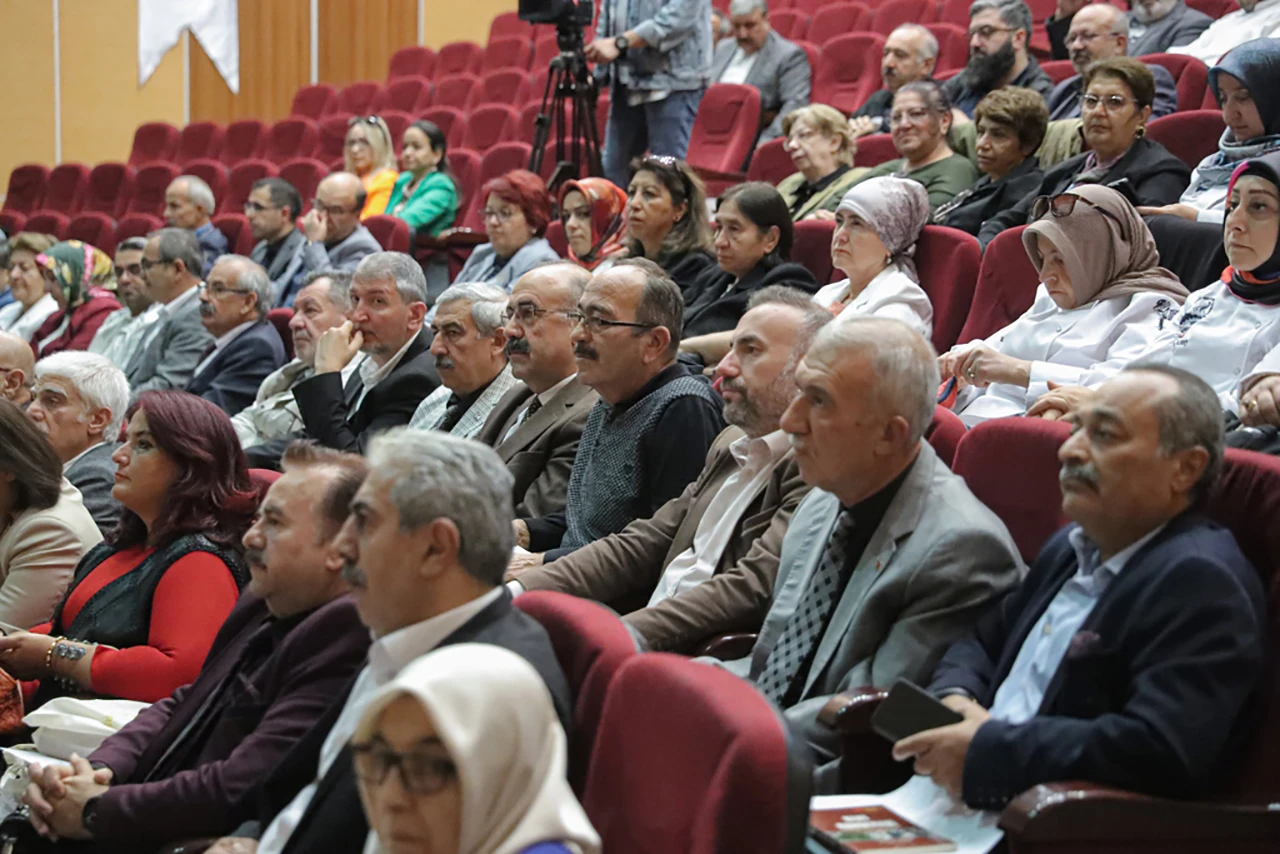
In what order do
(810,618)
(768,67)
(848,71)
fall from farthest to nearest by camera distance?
(848,71)
(768,67)
(810,618)

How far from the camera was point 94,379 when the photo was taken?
333cm

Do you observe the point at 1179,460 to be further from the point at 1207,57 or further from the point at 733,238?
the point at 1207,57

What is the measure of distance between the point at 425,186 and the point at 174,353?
1.64 meters

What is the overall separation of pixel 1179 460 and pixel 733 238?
224 cm

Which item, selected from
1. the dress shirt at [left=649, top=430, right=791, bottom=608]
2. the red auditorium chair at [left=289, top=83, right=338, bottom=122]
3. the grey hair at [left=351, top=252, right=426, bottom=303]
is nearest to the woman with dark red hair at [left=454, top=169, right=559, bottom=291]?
the grey hair at [left=351, top=252, right=426, bottom=303]

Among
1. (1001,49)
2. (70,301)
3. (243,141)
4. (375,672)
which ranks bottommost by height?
(70,301)

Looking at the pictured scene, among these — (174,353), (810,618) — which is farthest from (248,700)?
(174,353)

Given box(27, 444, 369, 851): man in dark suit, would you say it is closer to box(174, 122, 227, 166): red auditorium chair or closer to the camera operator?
the camera operator

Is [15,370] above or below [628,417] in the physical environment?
below

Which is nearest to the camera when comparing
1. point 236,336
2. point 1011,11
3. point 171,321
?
point 236,336

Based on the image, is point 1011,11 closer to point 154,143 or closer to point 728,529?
point 728,529

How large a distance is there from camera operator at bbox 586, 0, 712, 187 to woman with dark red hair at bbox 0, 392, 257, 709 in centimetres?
348

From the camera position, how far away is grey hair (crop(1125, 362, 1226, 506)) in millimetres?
1606

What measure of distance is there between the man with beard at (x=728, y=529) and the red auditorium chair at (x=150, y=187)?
21.7ft
